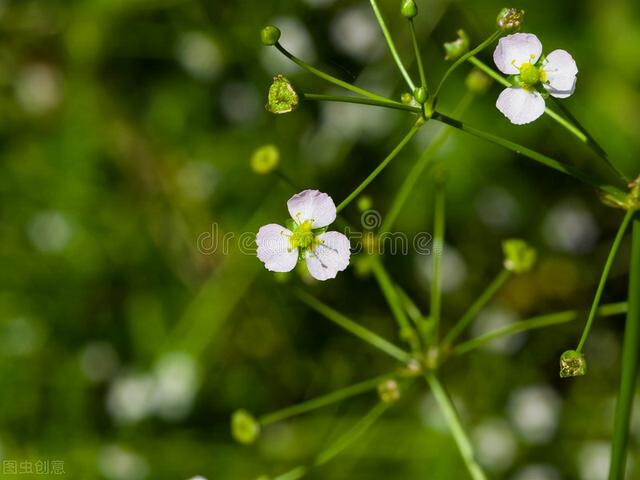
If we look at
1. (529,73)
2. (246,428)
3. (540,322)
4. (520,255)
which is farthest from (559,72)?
(246,428)

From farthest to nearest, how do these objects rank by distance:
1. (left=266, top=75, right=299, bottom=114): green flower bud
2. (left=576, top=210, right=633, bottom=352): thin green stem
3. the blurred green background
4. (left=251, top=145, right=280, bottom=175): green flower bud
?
the blurred green background
(left=251, top=145, right=280, bottom=175): green flower bud
(left=266, top=75, right=299, bottom=114): green flower bud
(left=576, top=210, right=633, bottom=352): thin green stem

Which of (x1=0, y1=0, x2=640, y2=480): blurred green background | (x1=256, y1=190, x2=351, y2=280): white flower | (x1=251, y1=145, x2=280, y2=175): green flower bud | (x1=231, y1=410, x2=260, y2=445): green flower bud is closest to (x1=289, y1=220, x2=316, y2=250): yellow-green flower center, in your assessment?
(x1=256, y1=190, x2=351, y2=280): white flower

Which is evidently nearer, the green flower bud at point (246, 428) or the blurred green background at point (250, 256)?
the green flower bud at point (246, 428)

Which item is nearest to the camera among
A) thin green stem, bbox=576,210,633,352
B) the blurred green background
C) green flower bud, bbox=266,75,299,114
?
thin green stem, bbox=576,210,633,352

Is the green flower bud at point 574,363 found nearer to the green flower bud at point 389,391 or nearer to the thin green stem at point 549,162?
the thin green stem at point 549,162

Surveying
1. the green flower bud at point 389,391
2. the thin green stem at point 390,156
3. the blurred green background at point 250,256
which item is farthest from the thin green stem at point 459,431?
the blurred green background at point 250,256

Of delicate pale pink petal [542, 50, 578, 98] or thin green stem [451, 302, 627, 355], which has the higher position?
delicate pale pink petal [542, 50, 578, 98]

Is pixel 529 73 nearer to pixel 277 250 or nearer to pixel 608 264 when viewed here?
pixel 608 264

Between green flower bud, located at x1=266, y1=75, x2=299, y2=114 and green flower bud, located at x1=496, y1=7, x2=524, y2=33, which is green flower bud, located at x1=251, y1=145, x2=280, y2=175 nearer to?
green flower bud, located at x1=266, y1=75, x2=299, y2=114

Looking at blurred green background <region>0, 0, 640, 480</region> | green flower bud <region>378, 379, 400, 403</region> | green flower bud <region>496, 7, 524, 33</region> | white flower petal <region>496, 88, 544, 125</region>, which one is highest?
blurred green background <region>0, 0, 640, 480</region>
